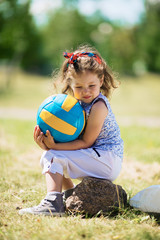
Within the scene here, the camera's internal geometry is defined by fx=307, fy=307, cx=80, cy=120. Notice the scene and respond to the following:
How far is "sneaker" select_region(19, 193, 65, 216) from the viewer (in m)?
3.16

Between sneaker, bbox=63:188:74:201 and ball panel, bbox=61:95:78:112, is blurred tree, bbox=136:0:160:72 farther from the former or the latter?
sneaker, bbox=63:188:74:201

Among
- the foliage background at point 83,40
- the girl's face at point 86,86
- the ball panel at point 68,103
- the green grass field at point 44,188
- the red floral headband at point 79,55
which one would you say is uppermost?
the foliage background at point 83,40

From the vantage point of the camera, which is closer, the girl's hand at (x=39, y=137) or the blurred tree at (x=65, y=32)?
the girl's hand at (x=39, y=137)

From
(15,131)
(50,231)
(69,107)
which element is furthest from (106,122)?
(15,131)

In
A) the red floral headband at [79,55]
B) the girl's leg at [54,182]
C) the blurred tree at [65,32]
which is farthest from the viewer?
the blurred tree at [65,32]

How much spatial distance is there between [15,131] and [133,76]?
1188 inches

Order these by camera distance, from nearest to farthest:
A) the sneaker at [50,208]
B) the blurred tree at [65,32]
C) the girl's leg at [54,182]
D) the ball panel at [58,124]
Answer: the sneaker at [50,208], the girl's leg at [54,182], the ball panel at [58,124], the blurred tree at [65,32]

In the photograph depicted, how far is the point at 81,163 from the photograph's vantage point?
342 centimetres

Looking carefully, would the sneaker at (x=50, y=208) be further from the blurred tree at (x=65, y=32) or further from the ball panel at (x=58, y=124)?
the blurred tree at (x=65, y=32)

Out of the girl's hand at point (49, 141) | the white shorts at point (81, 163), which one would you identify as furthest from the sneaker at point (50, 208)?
the girl's hand at point (49, 141)

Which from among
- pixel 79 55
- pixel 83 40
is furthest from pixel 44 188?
pixel 83 40

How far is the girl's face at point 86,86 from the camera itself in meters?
3.50

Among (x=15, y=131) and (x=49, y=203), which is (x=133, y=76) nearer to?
(x=15, y=131)

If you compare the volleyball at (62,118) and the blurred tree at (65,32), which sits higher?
the blurred tree at (65,32)
